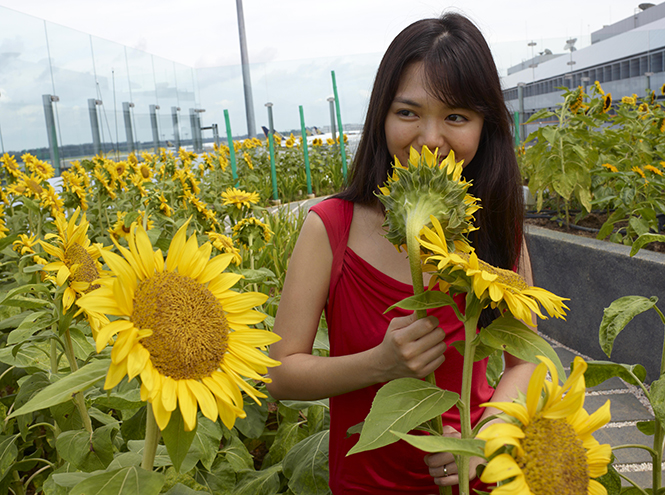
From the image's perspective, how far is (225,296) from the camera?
56 cm

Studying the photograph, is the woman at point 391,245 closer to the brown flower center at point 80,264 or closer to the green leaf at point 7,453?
the brown flower center at point 80,264

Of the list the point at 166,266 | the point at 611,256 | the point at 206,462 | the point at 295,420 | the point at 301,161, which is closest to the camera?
the point at 166,266

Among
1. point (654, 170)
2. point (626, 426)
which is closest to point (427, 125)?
point (626, 426)

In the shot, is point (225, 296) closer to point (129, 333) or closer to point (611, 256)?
point (129, 333)

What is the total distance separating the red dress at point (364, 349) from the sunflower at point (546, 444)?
2.24 ft

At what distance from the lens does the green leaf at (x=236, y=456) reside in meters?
1.34

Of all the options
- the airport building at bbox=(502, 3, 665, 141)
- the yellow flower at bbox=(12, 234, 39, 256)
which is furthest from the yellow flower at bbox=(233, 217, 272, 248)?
the airport building at bbox=(502, 3, 665, 141)

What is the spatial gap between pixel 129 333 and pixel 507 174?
949mm

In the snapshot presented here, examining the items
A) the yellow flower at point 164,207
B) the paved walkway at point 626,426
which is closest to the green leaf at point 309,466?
the paved walkway at point 626,426

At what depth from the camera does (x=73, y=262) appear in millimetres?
→ 879

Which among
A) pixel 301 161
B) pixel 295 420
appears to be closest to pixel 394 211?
pixel 295 420

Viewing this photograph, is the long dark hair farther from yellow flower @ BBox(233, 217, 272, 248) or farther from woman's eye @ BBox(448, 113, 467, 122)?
yellow flower @ BBox(233, 217, 272, 248)

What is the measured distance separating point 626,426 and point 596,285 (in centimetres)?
79

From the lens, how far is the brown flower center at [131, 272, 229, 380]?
1.59ft
